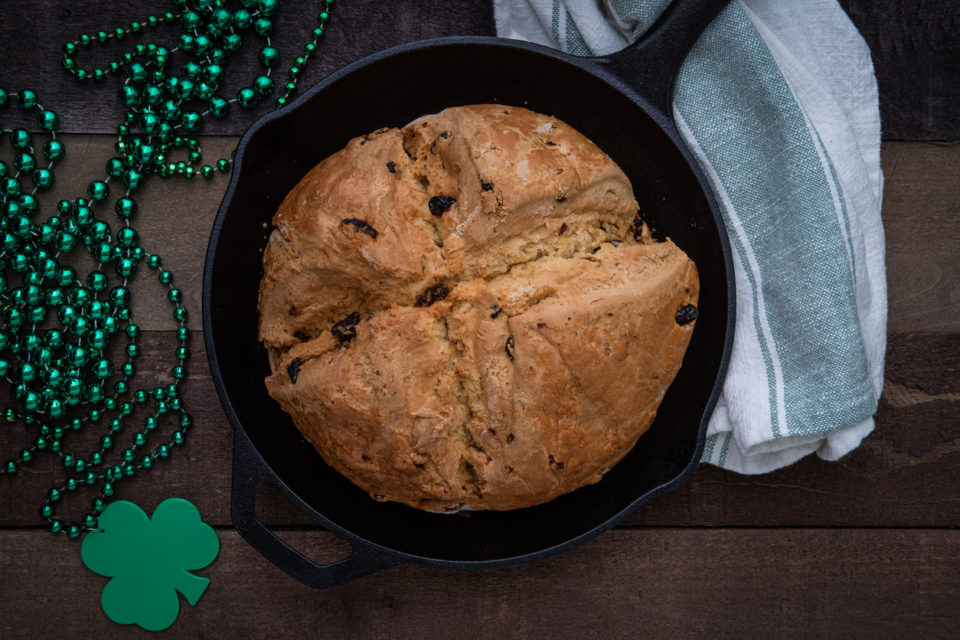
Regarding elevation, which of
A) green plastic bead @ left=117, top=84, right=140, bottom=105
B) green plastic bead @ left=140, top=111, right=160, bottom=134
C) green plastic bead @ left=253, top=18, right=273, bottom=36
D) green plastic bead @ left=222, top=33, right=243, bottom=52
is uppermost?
green plastic bead @ left=253, top=18, right=273, bottom=36

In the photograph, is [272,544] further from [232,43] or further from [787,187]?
[787,187]

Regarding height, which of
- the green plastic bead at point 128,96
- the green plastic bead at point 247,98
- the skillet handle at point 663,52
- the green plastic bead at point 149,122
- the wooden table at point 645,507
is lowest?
the wooden table at point 645,507

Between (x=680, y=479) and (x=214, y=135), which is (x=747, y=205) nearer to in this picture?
(x=680, y=479)

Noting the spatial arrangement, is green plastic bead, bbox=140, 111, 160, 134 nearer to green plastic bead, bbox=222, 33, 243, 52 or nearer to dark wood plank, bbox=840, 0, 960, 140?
green plastic bead, bbox=222, 33, 243, 52

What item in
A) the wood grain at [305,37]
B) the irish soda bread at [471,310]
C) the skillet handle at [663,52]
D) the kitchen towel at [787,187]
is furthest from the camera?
the wood grain at [305,37]

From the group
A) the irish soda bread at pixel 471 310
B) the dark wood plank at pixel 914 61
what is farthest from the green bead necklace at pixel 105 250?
the dark wood plank at pixel 914 61

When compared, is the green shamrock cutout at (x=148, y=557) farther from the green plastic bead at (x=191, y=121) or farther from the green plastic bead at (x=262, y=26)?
the green plastic bead at (x=262, y=26)

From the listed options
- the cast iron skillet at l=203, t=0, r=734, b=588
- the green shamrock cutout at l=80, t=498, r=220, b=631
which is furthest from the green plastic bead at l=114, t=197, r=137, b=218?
the green shamrock cutout at l=80, t=498, r=220, b=631

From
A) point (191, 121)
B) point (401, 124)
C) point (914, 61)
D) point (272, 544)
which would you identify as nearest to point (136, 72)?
point (191, 121)

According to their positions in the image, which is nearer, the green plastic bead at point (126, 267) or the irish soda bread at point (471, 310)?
the irish soda bread at point (471, 310)
